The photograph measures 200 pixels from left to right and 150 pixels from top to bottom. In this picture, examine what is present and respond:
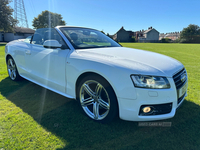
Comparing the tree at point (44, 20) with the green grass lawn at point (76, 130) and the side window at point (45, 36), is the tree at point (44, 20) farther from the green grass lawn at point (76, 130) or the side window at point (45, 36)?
the green grass lawn at point (76, 130)

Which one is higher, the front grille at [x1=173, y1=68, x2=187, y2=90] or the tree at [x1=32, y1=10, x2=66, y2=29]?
the tree at [x1=32, y1=10, x2=66, y2=29]

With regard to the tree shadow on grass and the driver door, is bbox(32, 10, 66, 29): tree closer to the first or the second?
the driver door

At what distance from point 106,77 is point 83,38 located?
1.44 meters

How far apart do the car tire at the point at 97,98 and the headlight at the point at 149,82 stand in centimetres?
38

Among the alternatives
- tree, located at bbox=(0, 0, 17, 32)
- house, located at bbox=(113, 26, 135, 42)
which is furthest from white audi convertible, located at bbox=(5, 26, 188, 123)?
house, located at bbox=(113, 26, 135, 42)

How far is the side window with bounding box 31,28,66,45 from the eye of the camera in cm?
312

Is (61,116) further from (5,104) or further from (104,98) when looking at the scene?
(5,104)

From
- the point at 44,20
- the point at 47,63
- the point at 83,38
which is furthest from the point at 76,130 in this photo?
the point at 44,20

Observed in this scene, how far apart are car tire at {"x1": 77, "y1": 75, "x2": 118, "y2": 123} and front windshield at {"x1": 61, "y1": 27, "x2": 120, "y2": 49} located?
2.65ft

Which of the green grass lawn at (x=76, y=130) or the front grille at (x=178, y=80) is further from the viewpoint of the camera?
the front grille at (x=178, y=80)

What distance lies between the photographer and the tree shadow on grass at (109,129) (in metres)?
1.98

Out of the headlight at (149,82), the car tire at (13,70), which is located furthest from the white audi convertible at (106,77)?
the car tire at (13,70)

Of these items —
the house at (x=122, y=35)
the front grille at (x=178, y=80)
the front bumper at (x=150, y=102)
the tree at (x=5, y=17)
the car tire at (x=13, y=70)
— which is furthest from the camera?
the house at (x=122, y=35)

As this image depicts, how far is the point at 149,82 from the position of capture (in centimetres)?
191
